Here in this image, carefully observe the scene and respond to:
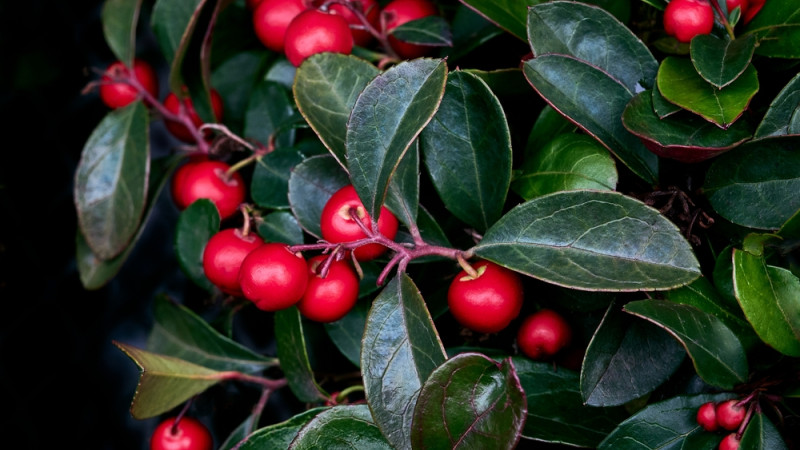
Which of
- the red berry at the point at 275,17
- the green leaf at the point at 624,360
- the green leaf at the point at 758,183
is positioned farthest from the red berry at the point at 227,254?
the green leaf at the point at 758,183

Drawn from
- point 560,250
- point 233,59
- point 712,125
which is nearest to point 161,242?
point 233,59

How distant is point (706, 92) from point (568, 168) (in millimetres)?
151

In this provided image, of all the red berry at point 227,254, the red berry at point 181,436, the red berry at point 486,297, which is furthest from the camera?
the red berry at point 181,436

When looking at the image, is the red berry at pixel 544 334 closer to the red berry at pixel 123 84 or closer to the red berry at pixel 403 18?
the red berry at pixel 403 18

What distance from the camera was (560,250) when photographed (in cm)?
69

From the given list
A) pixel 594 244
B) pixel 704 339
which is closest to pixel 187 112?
pixel 594 244

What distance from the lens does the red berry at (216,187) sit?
3.24 ft

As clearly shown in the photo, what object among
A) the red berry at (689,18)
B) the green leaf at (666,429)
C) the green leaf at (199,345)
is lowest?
the green leaf at (199,345)

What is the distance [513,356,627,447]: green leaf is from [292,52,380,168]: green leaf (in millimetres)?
333

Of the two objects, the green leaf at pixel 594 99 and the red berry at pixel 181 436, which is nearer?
the green leaf at pixel 594 99

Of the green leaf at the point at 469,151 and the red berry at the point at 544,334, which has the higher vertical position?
the green leaf at the point at 469,151

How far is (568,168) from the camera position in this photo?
74cm

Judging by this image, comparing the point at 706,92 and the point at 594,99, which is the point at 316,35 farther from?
the point at 706,92

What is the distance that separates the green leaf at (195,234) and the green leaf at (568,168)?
16.0 inches
